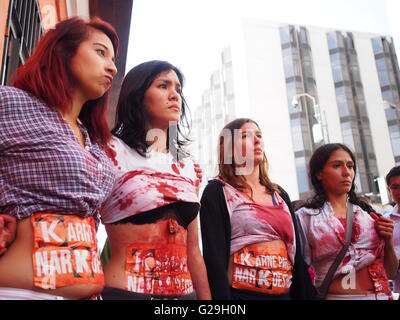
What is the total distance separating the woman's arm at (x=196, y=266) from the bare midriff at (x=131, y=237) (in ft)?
0.65

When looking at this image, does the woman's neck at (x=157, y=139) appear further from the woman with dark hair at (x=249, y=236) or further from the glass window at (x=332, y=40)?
the glass window at (x=332, y=40)

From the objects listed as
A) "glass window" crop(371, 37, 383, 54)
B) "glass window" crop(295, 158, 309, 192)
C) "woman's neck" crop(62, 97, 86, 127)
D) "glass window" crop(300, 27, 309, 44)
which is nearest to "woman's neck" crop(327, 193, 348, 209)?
"woman's neck" crop(62, 97, 86, 127)

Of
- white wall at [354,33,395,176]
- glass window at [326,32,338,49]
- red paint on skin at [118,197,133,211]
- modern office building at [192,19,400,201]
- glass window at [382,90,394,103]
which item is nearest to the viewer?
red paint on skin at [118,197,133,211]

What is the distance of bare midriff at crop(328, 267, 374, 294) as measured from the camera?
1994 mm

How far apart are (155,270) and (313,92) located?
25.6 metres

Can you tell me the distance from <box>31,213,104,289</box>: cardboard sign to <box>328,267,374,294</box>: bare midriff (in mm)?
1420

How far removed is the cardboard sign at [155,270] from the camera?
1.32 meters

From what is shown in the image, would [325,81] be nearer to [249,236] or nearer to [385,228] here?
[385,228]

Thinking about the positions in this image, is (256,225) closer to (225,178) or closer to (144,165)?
(225,178)

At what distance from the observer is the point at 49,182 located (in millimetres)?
1012

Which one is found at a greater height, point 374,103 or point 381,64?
point 381,64

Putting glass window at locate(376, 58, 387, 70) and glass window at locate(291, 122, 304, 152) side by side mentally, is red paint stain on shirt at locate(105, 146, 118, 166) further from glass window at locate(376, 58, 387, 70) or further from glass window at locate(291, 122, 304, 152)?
glass window at locate(376, 58, 387, 70)

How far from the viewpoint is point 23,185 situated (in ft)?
3.25

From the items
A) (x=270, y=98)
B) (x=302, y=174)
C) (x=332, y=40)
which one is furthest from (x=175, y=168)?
(x=332, y=40)
